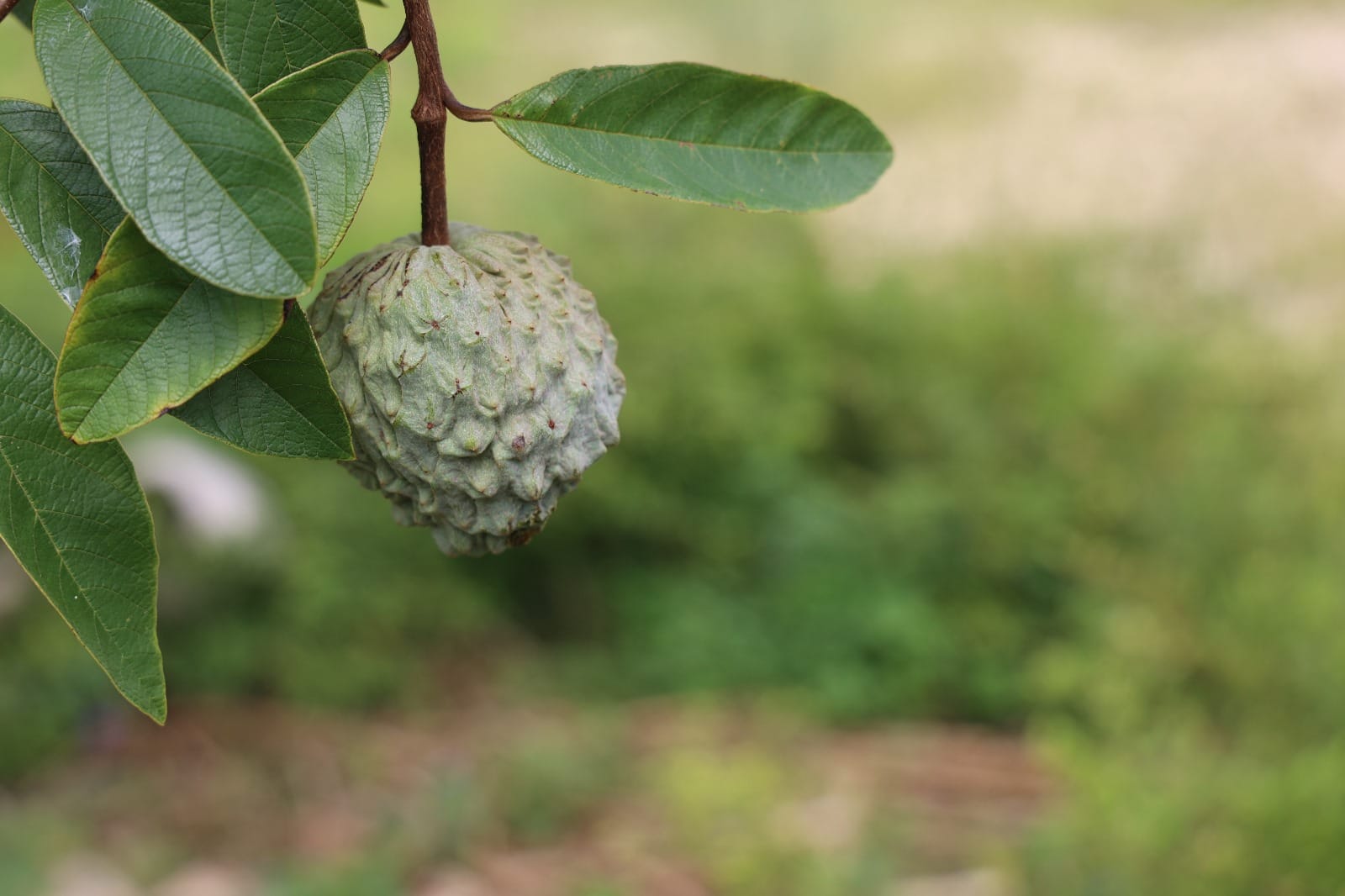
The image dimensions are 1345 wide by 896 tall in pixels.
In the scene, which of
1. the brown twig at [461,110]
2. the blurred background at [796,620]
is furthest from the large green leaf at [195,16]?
the blurred background at [796,620]

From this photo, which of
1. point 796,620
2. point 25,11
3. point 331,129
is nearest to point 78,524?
point 331,129

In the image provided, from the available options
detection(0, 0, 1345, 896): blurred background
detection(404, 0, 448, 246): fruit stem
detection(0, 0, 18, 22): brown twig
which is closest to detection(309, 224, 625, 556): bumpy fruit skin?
detection(404, 0, 448, 246): fruit stem

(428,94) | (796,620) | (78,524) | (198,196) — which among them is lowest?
(78,524)

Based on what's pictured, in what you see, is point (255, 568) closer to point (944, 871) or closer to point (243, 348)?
point (944, 871)

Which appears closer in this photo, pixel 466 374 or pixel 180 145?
pixel 180 145

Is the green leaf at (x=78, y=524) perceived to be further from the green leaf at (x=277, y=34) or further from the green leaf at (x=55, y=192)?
the green leaf at (x=277, y=34)

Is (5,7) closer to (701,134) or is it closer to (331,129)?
(331,129)

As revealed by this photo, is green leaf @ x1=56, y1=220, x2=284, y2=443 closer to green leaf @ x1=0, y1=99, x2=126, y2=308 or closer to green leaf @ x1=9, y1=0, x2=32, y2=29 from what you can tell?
green leaf @ x1=0, y1=99, x2=126, y2=308
